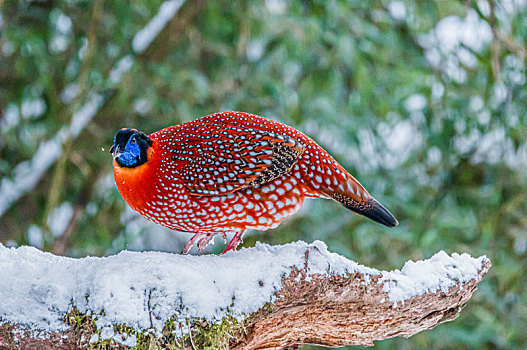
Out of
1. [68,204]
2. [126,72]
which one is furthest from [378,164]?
[68,204]

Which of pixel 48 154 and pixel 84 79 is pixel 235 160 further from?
pixel 48 154

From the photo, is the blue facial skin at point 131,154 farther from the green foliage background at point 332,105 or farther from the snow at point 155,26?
the snow at point 155,26

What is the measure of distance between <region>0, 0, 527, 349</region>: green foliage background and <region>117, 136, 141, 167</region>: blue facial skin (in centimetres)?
206

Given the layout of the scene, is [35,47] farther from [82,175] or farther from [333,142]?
[333,142]

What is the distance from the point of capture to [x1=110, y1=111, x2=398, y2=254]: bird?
2064 millimetres

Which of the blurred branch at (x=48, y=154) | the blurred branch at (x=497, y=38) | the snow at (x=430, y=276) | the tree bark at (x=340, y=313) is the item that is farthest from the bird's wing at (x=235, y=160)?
the blurred branch at (x=497, y=38)

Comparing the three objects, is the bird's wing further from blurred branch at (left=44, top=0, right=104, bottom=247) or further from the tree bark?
blurred branch at (left=44, top=0, right=104, bottom=247)

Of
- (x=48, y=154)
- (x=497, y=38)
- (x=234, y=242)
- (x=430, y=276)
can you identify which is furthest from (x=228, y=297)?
(x=497, y=38)

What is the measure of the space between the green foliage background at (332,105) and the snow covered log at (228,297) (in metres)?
2.24

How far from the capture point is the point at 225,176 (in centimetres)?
209

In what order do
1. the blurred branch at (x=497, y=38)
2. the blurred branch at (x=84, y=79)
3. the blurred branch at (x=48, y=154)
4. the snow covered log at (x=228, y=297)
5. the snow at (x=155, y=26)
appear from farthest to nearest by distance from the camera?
1. the snow at (x=155, y=26)
2. the blurred branch at (x=48, y=154)
3. the blurred branch at (x=497, y=38)
4. the blurred branch at (x=84, y=79)
5. the snow covered log at (x=228, y=297)

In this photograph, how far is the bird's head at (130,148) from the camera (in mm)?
1998

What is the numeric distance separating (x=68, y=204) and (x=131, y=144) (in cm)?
304

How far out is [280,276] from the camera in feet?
6.58
